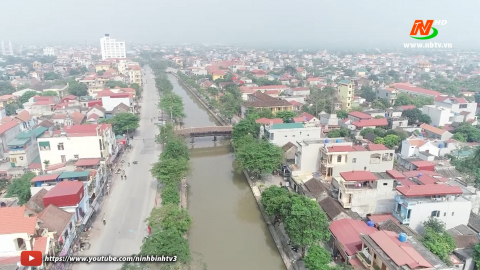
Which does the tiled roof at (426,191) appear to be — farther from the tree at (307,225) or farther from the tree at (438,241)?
the tree at (307,225)

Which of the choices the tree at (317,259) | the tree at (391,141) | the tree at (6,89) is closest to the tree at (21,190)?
the tree at (317,259)

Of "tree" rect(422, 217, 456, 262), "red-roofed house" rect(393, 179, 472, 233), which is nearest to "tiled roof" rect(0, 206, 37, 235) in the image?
"tree" rect(422, 217, 456, 262)

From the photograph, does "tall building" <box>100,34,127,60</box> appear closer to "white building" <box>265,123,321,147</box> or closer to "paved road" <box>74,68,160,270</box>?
"paved road" <box>74,68,160,270</box>

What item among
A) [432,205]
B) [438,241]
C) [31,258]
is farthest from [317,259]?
[31,258]

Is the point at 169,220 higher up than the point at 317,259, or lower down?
higher up

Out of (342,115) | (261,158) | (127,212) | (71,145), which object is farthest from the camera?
(342,115)

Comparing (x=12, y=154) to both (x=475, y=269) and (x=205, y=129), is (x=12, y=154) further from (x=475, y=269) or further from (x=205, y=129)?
(x=475, y=269)

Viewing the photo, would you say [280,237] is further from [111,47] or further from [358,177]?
[111,47]

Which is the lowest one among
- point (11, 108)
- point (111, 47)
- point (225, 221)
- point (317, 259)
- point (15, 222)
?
point (225, 221)
